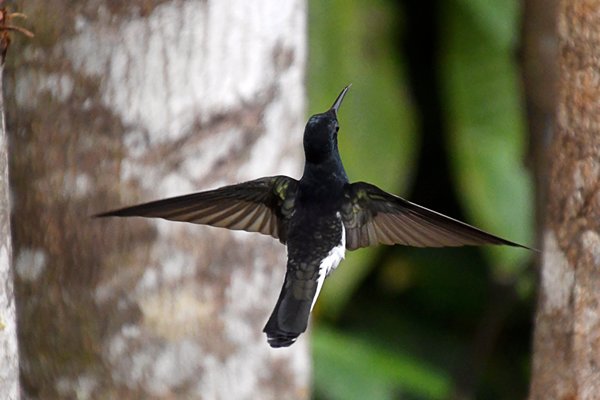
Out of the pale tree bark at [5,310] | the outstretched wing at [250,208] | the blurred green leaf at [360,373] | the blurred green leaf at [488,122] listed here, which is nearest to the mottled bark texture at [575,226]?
the outstretched wing at [250,208]

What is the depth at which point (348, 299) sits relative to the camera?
4.54m

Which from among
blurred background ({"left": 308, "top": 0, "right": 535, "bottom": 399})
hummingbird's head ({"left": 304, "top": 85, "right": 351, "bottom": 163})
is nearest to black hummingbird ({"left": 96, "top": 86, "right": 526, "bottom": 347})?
hummingbird's head ({"left": 304, "top": 85, "right": 351, "bottom": 163})

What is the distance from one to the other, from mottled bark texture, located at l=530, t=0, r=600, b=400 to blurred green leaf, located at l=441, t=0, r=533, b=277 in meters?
1.91

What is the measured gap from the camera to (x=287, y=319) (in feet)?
5.71

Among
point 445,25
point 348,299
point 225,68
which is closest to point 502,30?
point 445,25

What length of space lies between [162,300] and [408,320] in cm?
261

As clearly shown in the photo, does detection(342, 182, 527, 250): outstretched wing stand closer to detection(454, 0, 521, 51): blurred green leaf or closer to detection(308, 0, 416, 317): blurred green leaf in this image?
detection(308, 0, 416, 317): blurred green leaf

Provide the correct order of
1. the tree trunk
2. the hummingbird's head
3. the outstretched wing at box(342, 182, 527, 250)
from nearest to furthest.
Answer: the tree trunk → the hummingbird's head → the outstretched wing at box(342, 182, 527, 250)

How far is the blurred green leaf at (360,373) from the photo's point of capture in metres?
3.70

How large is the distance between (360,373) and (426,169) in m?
1.21

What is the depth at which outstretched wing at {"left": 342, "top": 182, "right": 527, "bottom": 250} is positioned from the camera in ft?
5.94

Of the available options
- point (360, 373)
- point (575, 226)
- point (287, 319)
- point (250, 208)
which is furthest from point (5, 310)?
point (360, 373)

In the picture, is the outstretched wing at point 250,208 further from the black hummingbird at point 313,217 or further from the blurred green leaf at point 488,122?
the blurred green leaf at point 488,122

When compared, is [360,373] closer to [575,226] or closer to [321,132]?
[575,226]
